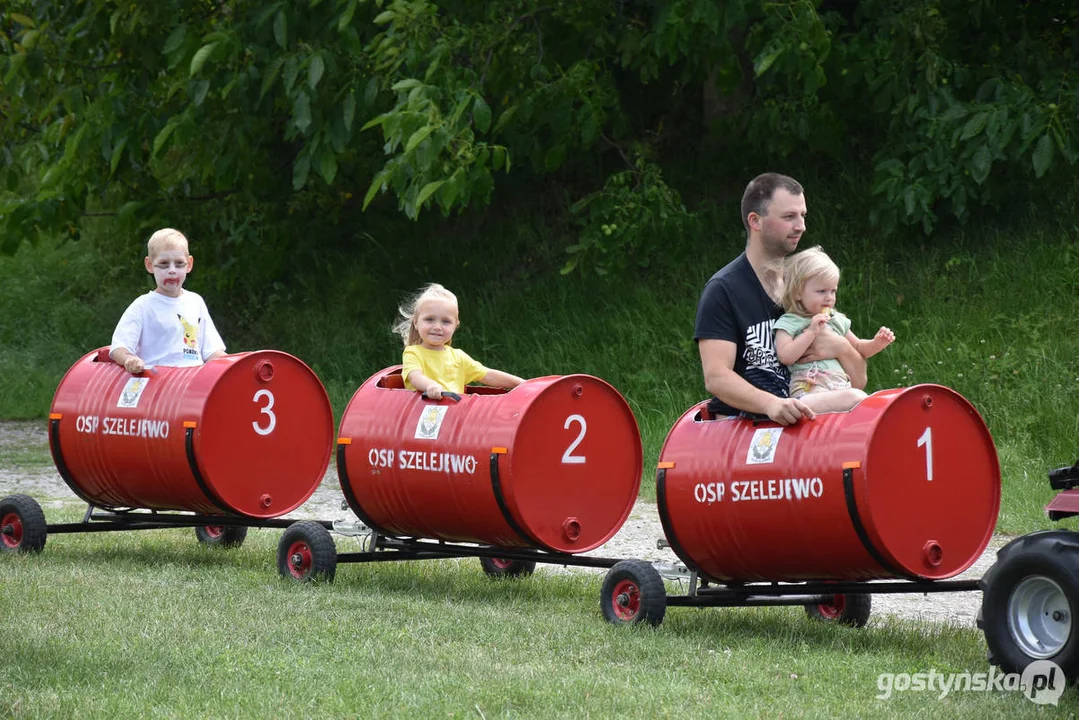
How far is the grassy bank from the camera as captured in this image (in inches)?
461

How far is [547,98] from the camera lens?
13758 mm

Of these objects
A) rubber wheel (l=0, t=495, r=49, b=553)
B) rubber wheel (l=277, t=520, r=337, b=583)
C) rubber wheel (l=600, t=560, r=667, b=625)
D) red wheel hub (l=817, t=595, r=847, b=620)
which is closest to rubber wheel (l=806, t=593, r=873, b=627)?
red wheel hub (l=817, t=595, r=847, b=620)

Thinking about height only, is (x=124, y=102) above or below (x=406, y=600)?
above

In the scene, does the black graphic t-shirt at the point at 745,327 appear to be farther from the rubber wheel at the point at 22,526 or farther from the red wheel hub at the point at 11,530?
the red wheel hub at the point at 11,530

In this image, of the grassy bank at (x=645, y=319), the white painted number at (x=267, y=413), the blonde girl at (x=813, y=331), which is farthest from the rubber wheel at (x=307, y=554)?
the grassy bank at (x=645, y=319)

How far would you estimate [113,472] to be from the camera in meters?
8.60

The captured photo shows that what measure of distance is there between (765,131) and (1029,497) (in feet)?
17.6

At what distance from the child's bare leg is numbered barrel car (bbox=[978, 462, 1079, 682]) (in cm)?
92

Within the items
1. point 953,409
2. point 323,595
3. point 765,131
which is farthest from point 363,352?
point 953,409

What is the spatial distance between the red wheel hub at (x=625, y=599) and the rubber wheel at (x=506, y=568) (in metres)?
1.63

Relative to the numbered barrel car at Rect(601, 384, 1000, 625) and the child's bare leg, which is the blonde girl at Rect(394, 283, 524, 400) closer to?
the numbered barrel car at Rect(601, 384, 1000, 625)

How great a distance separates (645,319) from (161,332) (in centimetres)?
664

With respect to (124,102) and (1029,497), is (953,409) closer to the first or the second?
(1029,497)

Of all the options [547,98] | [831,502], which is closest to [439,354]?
[831,502]
